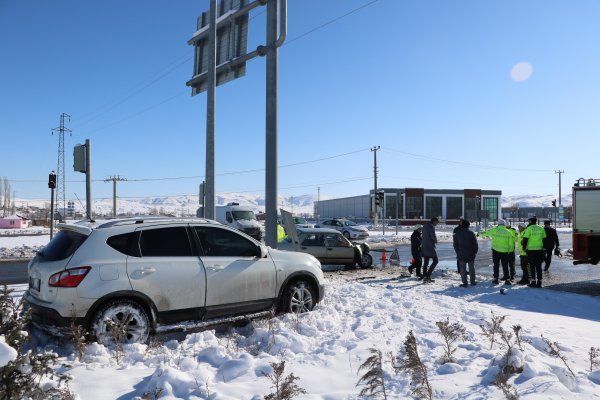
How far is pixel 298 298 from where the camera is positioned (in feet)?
23.9

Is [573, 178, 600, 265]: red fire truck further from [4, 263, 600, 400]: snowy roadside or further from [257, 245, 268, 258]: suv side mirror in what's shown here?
[257, 245, 268, 258]: suv side mirror

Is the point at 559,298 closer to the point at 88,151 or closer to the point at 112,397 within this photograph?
the point at 112,397

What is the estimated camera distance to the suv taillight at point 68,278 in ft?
17.5

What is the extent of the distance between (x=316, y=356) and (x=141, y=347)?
75.8 inches

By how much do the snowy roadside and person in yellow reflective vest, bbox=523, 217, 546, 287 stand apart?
442cm

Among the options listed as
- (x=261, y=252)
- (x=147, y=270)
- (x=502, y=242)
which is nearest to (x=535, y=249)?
(x=502, y=242)

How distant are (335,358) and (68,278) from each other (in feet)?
10.0

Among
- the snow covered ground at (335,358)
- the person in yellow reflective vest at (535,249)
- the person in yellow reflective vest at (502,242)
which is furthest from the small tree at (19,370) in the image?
the person in yellow reflective vest at (535,249)

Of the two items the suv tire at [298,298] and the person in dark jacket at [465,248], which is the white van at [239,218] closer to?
the person in dark jacket at [465,248]

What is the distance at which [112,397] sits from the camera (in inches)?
155

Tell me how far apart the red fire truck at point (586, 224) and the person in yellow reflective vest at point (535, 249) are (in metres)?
1.48

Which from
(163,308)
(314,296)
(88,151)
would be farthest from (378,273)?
(163,308)

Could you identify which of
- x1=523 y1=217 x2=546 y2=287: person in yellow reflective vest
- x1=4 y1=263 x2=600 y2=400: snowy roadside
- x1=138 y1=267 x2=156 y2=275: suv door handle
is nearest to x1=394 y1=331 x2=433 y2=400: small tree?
x1=4 y1=263 x2=600 y2=400: snowy roadside

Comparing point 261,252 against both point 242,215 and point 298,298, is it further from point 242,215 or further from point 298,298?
point 242,215
